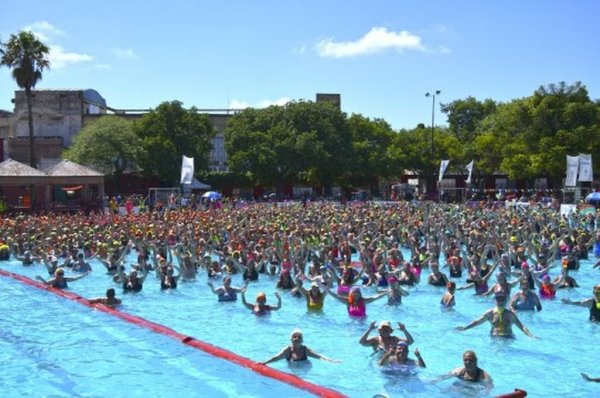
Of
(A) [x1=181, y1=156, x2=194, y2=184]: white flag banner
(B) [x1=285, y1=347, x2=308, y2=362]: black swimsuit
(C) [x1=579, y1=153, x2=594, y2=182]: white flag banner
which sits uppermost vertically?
(C) [x1=579, y1=153, x2=594, y2=182]: white flag banner

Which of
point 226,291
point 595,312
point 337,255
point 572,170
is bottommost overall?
point 226,291

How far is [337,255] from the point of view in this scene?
23.3 metres

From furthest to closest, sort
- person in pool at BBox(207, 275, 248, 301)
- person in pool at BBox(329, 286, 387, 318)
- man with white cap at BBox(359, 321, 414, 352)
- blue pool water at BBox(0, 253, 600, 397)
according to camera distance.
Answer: person in pool at BBox(207, 275, 248, 301)
person in pool at BBox(329, 286, 387, 318)
blue pool water at BBox(0, 253, 600, 397)
man with white cap at BBox(359, 321, 414, 352)

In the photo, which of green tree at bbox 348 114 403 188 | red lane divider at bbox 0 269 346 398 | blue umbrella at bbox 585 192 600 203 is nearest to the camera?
red lane divider at bbox 0 269 346 398

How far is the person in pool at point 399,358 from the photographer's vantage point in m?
11.2

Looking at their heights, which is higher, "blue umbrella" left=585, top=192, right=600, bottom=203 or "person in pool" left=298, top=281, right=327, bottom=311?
"blue umbrella" left=585, top=192, right=600, bottom=203

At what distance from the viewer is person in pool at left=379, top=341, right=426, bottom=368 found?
441 inches

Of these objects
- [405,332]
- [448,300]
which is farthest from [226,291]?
[405,332]

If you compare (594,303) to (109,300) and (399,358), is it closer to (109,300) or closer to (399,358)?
(399,358)

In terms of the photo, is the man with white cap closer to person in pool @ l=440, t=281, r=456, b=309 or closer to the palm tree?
person in pool @ l=440, t=281, r=456, b=309

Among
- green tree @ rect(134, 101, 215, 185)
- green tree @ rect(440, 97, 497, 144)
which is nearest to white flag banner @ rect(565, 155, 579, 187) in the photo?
green tree @ rect(134, 101, 215, 185)

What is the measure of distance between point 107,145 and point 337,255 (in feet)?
121

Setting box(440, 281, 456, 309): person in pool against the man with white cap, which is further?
box(440, 281, 456, 309): person in pool

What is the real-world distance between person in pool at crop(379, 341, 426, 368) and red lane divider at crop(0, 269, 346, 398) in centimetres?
133
